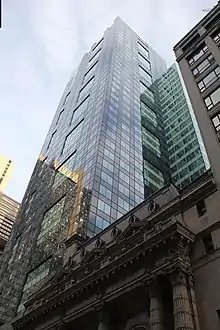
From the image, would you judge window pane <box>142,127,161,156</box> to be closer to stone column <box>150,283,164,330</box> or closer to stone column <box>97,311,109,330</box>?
stone column <box>97,311,109,330</box>

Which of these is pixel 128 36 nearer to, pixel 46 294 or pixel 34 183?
pixel 34 183

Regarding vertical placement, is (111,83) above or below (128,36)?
below

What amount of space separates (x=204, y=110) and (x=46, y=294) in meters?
24.8

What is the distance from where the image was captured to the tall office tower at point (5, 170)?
189m

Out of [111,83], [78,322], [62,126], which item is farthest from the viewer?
[62,126]

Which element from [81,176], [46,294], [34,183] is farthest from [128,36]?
[46,294]

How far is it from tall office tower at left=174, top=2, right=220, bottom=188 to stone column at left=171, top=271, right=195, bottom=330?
26.7 feet

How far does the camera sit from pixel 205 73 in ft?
120

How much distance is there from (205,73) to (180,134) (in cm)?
5526

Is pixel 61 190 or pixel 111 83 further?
pixel 111 83

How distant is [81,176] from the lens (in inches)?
2297

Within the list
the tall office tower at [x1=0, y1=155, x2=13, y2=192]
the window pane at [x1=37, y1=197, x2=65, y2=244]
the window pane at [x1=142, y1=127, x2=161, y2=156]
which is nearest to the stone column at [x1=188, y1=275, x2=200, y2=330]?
the window pane at [x1=37, y1=197, x2=65, y2=244]

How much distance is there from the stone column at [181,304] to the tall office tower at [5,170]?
572ft

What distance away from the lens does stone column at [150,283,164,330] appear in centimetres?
2276
